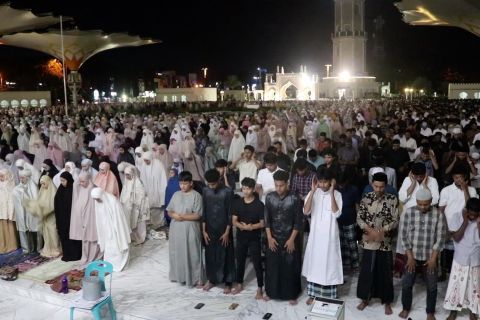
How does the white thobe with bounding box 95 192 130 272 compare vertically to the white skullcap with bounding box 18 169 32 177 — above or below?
below

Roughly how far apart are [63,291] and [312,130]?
9.63 metres

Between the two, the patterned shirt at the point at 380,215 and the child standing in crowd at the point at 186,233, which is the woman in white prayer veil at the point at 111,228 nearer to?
the child standing in crowd at the point at 186,233

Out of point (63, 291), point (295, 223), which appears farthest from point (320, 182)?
point (63, 291)

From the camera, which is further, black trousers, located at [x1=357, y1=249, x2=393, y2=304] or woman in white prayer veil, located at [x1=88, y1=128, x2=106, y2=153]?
woman in white prayer veil, located at [x1=88, y1=128, x2=106, y2=153]

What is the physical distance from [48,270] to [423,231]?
464cm

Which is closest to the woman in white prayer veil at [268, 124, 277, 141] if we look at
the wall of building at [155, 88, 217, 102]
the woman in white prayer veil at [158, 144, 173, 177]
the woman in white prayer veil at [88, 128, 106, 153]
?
the woman in white prayer veil at [158, 144, 173, 177]

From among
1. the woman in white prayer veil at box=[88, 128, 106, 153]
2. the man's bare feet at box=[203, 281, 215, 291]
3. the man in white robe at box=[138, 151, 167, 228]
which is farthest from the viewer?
the woman in white prayer veil at box=[88, 128, 106, 153]

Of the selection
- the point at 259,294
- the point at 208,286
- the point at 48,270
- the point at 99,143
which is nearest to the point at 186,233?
the point at 208,286

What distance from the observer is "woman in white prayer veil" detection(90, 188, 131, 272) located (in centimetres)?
618

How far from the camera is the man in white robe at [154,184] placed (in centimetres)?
826

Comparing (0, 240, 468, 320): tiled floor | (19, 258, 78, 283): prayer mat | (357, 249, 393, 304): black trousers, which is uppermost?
(357, 249, 393, 304): black trousers

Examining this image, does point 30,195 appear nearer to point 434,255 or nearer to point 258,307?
point 258,307

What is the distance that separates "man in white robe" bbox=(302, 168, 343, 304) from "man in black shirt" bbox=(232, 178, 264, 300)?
0.56 m

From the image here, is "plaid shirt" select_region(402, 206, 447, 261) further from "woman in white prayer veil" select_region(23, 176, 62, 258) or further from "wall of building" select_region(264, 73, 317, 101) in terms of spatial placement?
"wall of building" select_region(264, 73, 317, 101)
